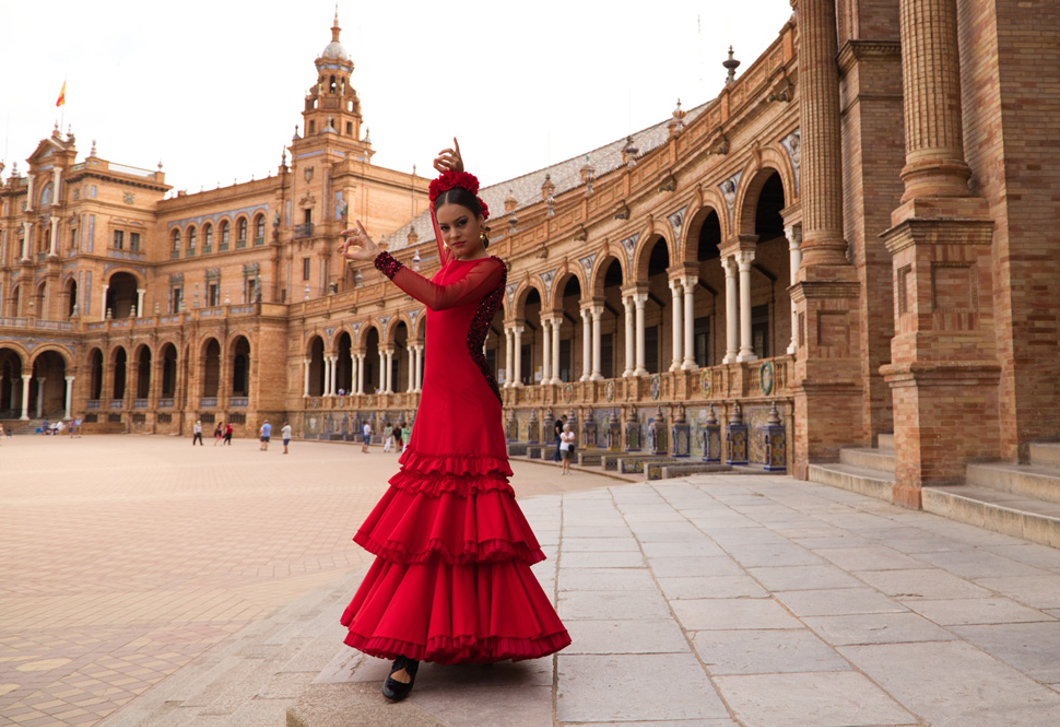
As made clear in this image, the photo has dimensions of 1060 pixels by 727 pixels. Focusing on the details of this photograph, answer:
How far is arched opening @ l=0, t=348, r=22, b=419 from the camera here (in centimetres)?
5687

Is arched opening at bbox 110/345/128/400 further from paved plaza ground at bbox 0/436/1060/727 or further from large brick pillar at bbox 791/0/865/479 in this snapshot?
large brick pillar at bbox 791/0/865/479

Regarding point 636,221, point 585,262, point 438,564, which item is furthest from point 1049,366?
point 585,262

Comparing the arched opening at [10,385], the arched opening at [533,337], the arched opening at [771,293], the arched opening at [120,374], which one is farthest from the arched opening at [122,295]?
the arched opening at [771,293]

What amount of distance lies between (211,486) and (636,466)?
30.0 ft

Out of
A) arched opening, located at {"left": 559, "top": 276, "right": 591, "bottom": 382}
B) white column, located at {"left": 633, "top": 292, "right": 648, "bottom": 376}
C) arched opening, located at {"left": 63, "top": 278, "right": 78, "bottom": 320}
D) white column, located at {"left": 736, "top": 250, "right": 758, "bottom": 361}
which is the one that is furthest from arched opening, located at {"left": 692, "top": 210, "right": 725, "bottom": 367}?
arched opening, located at {"left": 63, "top": 278, "right": 78, "bottom": 320}

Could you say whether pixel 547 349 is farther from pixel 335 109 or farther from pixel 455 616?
pixel 335 109

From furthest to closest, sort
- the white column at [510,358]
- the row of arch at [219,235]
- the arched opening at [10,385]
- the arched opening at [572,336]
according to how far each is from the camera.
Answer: the row of arch at [219,235] → the arched opening at [10,385] → the arched opening at [572,336] → the white column at [510,358]

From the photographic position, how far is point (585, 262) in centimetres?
2381

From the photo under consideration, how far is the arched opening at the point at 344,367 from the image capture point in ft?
154

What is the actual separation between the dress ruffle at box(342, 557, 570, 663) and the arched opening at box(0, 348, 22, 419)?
66.7 metres

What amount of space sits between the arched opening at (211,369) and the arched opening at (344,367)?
10.5 meters

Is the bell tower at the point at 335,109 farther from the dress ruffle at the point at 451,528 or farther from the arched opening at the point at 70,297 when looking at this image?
the dress ruffle at the point at 451,528

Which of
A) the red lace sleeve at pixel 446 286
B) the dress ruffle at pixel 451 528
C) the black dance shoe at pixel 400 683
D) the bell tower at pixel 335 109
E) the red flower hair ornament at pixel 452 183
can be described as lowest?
the black dance shoe at pixel 400 683

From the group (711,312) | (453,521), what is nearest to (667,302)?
(711,312)
